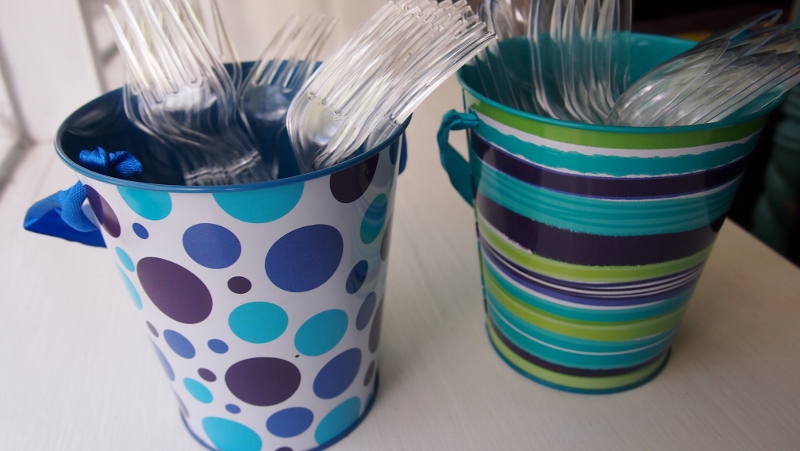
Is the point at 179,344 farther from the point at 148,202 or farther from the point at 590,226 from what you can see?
the point at 590,226

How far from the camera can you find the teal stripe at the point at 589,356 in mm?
312

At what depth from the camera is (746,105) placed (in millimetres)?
256

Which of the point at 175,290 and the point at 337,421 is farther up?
the point at 175,290

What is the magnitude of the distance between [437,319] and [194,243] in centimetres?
20

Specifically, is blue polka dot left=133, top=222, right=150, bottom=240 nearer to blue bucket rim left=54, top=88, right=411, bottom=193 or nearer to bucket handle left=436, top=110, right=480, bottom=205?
blue bucket rim left=54, top=88, right=411, bottom=193

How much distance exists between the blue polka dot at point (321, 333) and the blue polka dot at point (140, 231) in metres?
0.07

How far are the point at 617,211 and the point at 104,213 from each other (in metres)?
0.21

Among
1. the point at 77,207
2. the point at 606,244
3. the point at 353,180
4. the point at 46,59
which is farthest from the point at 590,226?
the point at 46,59

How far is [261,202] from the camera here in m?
0.21

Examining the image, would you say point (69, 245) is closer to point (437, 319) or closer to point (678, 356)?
point (437, 319)

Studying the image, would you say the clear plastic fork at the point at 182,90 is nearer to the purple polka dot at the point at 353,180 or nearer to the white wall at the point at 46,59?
the purple polka dot at the point at 353,180

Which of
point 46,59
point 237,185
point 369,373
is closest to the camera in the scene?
point 237,185

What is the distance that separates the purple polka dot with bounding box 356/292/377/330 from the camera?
0.89 feet

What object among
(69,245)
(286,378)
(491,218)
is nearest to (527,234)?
(491,218)
